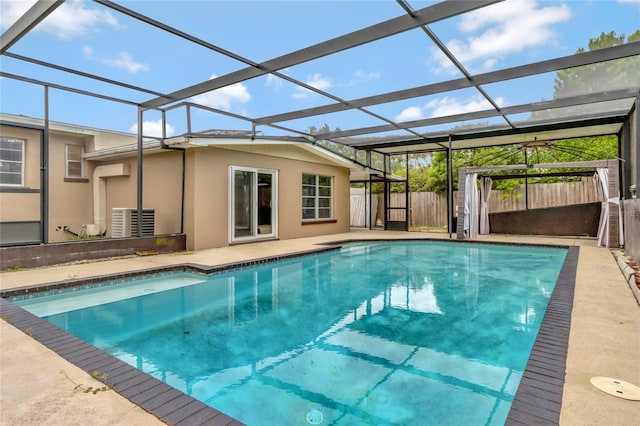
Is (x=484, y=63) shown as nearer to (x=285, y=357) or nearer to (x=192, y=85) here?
(x=192, y=85)

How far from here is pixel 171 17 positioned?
425cm

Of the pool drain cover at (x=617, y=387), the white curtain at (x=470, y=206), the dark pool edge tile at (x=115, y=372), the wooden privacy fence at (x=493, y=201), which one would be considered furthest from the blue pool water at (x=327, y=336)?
the wooden privacy fence at (x=493, y=201)

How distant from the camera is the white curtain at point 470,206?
416 inches

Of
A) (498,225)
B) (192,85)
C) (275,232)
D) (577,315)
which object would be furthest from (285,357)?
(498,225)

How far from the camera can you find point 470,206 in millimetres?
10758

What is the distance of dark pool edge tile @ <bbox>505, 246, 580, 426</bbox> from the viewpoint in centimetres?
174

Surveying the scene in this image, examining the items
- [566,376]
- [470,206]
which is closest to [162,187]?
[470,206]

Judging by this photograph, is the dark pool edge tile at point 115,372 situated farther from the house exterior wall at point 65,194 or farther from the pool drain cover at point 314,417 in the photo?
the house exterior wall at point 65,194

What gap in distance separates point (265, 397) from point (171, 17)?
4.23 m

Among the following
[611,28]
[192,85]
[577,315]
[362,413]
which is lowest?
[362,413]

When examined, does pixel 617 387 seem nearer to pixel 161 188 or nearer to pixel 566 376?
pixel 566 376

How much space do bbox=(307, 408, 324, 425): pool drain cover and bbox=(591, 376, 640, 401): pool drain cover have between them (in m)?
1.59

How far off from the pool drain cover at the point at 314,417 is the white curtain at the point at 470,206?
9.38 metres

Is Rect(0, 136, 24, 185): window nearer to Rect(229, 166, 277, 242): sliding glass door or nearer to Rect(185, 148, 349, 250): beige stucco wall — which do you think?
Rect(185, 148, 349, 250): beige stucco wall
